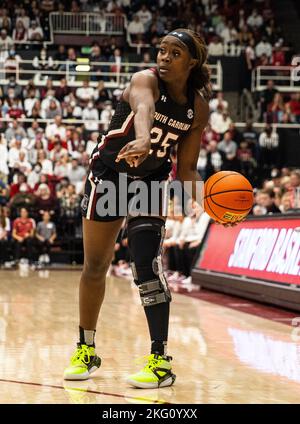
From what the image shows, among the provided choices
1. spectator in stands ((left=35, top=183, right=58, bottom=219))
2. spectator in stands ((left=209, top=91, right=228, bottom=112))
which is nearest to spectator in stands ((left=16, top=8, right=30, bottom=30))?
spectator in stands ((left=209, top=91, right=228, bottom=112))

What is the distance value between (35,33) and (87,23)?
1837 millimetres

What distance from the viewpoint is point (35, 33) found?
2466cm

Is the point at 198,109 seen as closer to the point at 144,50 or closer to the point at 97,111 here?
the point at 97,111

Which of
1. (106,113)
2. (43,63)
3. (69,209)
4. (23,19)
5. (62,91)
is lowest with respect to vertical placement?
(69,209)

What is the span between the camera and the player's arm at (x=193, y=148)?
4859mm

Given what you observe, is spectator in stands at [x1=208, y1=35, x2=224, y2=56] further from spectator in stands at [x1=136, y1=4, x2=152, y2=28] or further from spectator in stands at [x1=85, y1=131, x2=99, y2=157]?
spectator in stands at [x1=85, y1=131, x2=99, y2=157]

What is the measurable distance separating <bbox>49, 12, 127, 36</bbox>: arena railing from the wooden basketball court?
1680 cm

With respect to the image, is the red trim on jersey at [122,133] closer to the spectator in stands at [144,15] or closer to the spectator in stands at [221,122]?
the spectator in stands at [221,122]

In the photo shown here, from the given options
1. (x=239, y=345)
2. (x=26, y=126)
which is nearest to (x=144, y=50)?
(x=26, y=126)

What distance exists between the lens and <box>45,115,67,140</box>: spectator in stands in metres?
21.0

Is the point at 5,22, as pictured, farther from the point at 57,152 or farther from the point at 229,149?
the point at 229,149

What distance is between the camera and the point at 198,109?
4840 mm

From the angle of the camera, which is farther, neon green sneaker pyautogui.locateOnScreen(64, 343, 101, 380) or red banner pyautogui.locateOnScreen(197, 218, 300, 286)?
red banner pyautogui.locateOnScreen(197, 218, 300, 286)

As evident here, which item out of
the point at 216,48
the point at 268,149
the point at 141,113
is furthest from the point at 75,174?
the point at 141,113
